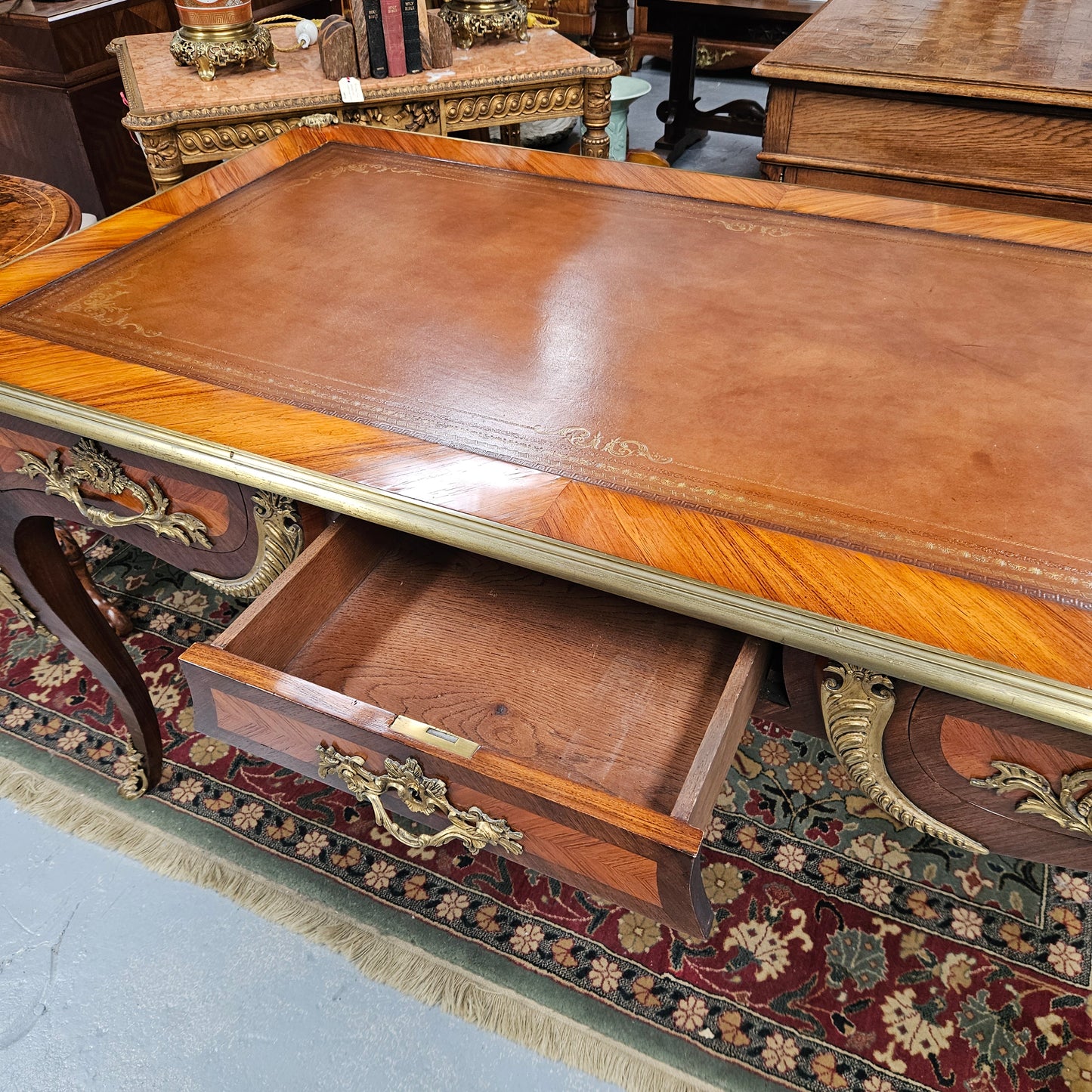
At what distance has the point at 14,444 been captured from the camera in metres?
0.94

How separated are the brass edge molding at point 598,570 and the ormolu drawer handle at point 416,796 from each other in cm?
19

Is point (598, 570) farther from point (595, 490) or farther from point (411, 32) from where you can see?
point (411, 32)

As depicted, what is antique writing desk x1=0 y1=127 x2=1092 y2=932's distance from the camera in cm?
66

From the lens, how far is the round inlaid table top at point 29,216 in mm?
1351

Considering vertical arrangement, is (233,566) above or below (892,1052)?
above

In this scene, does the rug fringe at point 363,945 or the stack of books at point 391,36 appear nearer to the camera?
the rug fringe at point 363,945

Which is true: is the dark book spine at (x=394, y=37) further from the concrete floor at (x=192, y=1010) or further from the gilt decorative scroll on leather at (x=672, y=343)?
the concrete floor at (x=192, y=1010)

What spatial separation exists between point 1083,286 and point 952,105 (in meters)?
0.75

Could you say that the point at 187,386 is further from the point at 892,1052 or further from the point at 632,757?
the point at 892,1052

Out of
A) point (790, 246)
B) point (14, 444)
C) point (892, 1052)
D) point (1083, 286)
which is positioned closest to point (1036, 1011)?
point (892, 1052)

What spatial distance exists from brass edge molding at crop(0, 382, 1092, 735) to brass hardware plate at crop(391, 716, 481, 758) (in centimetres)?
15

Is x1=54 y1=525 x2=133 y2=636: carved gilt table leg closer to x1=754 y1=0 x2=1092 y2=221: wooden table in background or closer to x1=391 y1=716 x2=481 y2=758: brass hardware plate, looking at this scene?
x1=391 y1=716 x2=481 y2=758: brass hardware plate

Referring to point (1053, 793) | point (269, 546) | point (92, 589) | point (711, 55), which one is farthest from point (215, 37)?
point (711, 55)

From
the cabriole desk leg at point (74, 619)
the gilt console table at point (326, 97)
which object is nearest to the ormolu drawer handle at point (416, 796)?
the cabriole desk leg at point (74, 619)
